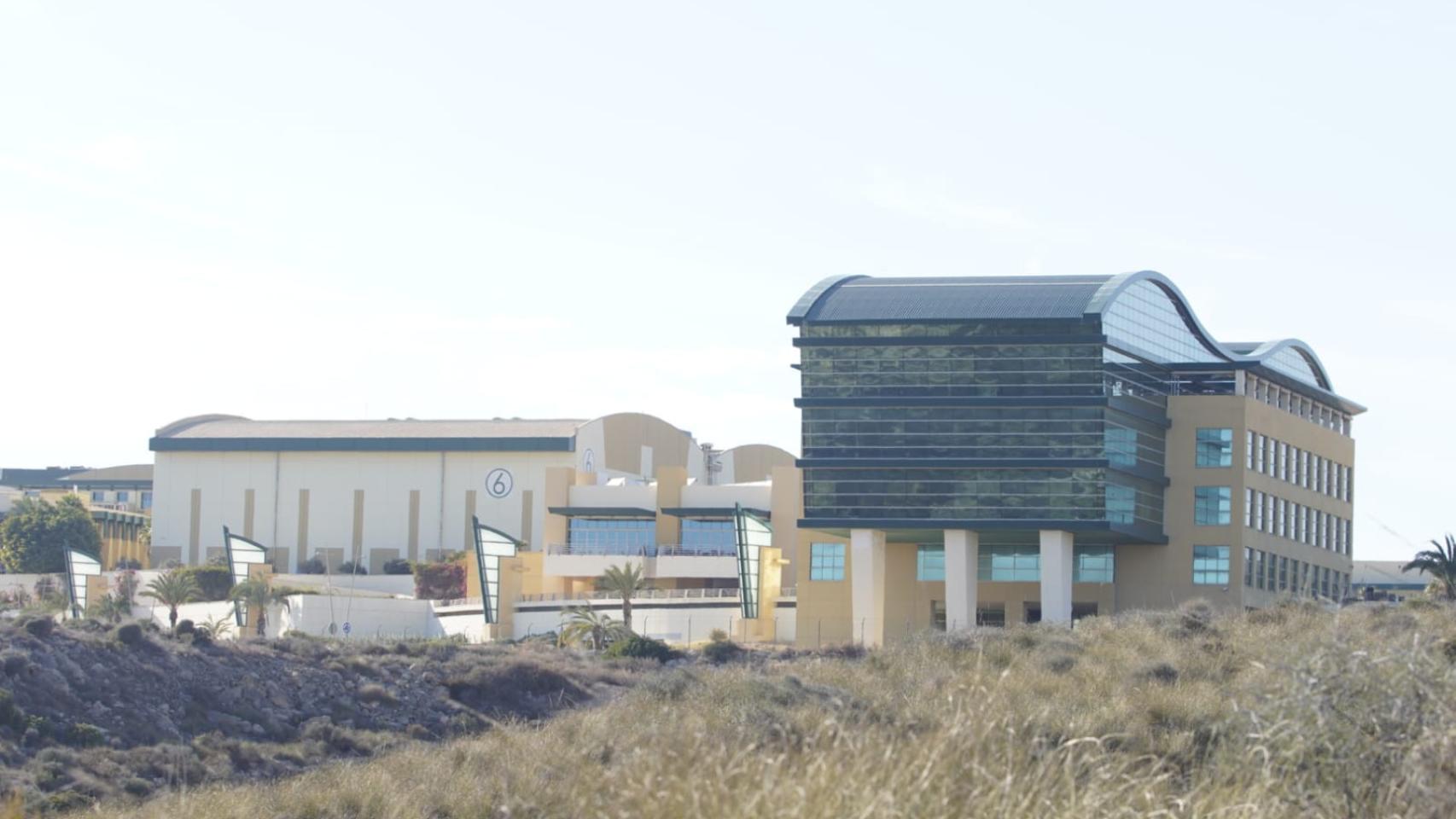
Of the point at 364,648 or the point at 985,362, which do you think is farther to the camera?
the point at 985,362

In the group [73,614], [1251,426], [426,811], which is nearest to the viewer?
[426,811]

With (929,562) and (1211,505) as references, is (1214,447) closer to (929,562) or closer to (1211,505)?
(1211,505)

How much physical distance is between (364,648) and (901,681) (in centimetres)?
2954

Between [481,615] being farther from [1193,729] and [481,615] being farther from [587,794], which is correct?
[587,794]

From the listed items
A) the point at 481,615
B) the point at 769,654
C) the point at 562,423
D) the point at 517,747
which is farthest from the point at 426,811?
the point at 562,423

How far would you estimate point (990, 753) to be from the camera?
18.0 meters

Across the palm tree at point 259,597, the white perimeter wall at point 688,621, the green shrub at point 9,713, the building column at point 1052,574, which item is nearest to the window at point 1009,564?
the building column at point 1052,574

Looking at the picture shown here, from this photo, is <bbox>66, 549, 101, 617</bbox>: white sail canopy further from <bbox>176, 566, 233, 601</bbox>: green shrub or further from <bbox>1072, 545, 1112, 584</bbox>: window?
<bbox>1072, 545, 1112, 584</bbox>: window

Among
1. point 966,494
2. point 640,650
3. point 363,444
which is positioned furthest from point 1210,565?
point 363,444

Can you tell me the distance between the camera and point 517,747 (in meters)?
32.3

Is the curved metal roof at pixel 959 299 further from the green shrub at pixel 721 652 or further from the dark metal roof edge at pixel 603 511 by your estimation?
the dark metal roof edge at pixel 603 511

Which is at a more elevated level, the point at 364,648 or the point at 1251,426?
the point at 1251,426

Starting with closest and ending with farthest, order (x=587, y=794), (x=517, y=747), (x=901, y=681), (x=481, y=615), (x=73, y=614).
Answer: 1. (x=587, y=794)
2. (x=517, y=747)
3. (x=901, y=681)
4. (x=481, y=615)
5. (x=73, y=614)

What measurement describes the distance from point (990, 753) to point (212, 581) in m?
104
